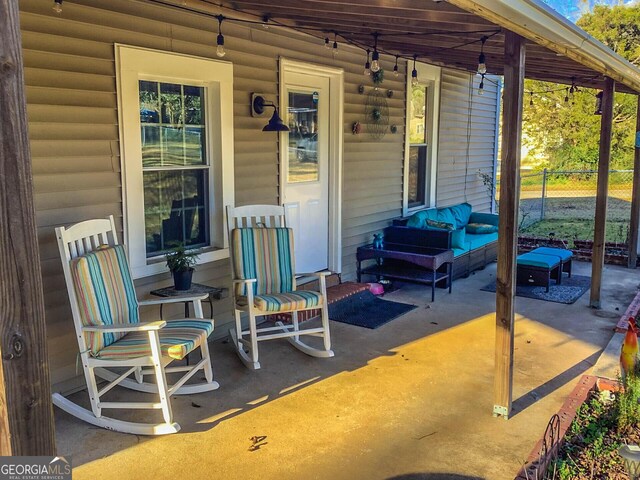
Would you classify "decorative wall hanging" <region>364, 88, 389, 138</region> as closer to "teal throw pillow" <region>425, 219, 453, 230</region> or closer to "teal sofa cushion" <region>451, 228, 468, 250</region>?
"teal throw pillow" <region>425, 219, 453, 230</region>

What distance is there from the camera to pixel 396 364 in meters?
4.29

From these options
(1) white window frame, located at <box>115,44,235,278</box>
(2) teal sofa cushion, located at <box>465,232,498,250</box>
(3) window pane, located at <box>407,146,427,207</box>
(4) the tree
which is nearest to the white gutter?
(1) white window frame, located at <box>115,44,235,278</box>

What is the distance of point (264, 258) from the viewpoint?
181 inches

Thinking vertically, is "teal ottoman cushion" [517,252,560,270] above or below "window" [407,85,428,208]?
below

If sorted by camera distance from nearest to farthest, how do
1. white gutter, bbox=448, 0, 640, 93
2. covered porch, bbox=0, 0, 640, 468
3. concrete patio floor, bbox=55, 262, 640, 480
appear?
white gutter, bbox=448, 0, 640, 93
concrete patio floor, bbox=55, 262, 640, 480
covered porch, bbox=0, 0, 640, 468

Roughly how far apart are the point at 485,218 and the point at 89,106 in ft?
19.5

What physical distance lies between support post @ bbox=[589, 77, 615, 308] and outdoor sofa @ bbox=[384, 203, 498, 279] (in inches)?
57.4

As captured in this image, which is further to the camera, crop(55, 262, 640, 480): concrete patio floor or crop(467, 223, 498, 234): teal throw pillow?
crop(467, 223, 498, 234): teal throw pillow

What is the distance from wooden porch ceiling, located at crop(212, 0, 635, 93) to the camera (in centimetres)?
380

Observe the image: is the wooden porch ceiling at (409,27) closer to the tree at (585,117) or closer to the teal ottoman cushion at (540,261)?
the teal ottoman cushion at (540,261)

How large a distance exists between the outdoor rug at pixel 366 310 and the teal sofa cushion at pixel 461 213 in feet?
8.19

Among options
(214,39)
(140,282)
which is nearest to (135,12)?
(214,39)

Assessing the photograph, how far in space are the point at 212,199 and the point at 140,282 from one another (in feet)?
3.16

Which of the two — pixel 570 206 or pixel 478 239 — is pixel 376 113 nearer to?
pixel 478 239
